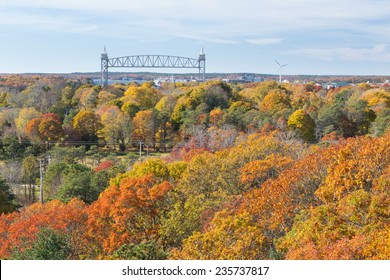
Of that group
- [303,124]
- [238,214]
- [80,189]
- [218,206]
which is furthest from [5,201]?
[303,124]

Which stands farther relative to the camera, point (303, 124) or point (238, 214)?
point (303, 124)

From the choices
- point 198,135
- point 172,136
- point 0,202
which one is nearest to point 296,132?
point 198,135

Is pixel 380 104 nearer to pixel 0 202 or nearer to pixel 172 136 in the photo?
pixel 172 136

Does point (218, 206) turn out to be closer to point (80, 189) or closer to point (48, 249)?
point (48, 249)

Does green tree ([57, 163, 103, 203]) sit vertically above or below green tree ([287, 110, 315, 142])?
below

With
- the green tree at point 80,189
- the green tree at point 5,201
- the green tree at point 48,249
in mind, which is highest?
the green tree at point 48,249

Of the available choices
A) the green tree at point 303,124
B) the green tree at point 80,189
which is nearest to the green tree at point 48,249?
the green tree at point 80,189

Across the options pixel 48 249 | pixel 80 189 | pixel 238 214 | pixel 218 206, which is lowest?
pixel 80 189

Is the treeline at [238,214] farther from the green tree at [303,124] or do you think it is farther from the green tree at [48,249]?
the green tree at [303,124]

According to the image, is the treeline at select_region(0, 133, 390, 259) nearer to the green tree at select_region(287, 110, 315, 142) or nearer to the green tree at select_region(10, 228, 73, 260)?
the green tree at select_region(10, 228, 73, 260)

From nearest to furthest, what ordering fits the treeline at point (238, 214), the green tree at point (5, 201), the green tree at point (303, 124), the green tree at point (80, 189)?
the treeline at point (238, 214)
the green tree at point (5, 201)
the green tree at point (80, 189)
the green tree at point (303, 124)

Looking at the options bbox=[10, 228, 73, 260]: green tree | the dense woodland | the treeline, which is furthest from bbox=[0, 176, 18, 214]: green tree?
bbox=[10, 228, 73, 260]: green tree
